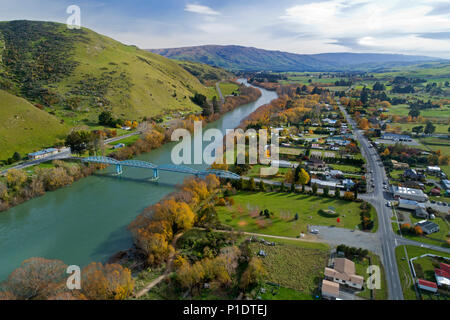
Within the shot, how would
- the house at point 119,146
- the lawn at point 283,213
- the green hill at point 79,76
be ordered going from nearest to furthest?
the lawn at point 283,213
the house at point 119,146
the green hill at point 79,76

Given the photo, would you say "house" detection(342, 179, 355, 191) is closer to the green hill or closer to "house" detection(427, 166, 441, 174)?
"house" detection(427, 166, 441, 174)

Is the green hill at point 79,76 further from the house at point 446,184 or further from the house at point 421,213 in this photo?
the house at point 446,184

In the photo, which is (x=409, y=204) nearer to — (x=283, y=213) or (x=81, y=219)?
(x=283, y=213)

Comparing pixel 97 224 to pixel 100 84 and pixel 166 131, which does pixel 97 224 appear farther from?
pixel 100 84

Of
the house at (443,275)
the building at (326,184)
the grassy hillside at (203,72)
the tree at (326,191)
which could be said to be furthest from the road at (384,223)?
the grassy hillside at (203,72)

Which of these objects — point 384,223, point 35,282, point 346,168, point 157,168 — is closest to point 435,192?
point 384,223

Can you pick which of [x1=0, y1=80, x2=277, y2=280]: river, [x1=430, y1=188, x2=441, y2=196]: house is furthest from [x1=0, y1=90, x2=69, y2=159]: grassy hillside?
[x1=430, y1=188, x2=441, y2=196]: house
